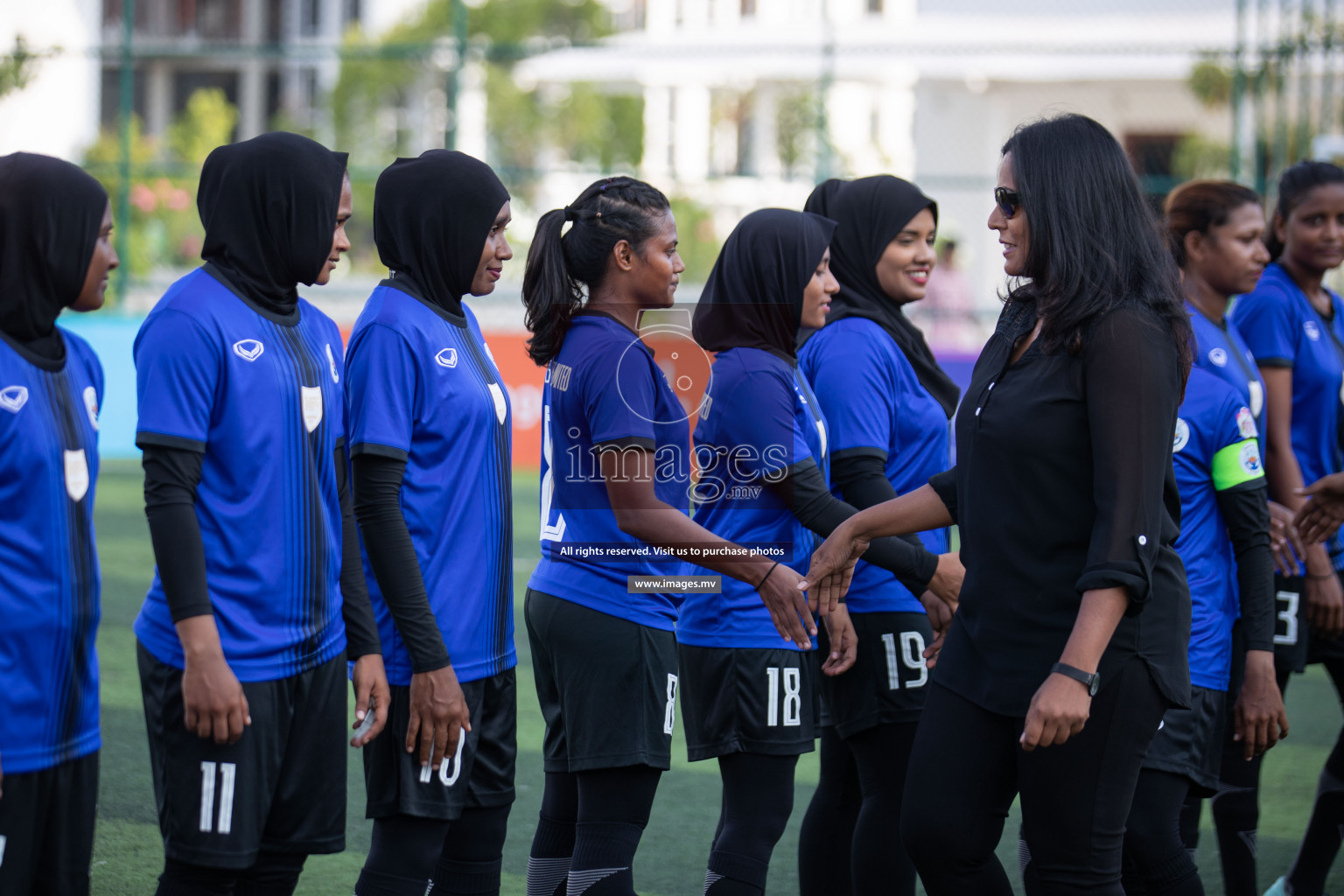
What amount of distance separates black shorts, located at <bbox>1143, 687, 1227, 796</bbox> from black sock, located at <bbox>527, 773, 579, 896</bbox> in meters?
1.43

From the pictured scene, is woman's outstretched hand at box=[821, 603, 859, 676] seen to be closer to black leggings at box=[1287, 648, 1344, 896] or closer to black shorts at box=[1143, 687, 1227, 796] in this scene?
black shorts at box=[1143, 687, 1227, 796]

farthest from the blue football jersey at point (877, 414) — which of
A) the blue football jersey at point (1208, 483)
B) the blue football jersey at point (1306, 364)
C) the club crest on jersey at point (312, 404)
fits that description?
the club crest on jersey at point (312, 404)

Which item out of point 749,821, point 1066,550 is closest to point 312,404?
point 749,821

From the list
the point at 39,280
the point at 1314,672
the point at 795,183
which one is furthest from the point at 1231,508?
the point at 795,183

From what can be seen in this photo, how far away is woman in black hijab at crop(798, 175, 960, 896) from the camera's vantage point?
12.6ft

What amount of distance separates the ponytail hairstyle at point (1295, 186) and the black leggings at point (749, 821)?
264 cm

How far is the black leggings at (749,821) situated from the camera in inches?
139

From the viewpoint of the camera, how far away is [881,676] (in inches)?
152

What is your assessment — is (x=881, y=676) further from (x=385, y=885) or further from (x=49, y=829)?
(x=49, y=829)

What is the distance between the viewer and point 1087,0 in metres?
26.3

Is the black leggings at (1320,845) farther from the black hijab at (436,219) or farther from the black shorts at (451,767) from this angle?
the black hijab at (436,219)

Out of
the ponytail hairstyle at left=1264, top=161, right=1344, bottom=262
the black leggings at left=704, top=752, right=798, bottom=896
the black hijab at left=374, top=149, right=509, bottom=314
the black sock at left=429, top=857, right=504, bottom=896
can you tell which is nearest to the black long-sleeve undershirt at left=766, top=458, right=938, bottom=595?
the black leggings at left=704, top=752, right=798, bottom=896

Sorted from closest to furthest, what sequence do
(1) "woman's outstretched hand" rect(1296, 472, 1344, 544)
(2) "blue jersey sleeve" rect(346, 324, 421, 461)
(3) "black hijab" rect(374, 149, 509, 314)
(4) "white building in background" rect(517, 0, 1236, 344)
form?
(2) "blue jersey sleeve" rect(346, 324, 421, 461)
(3) "black hijab" rect(374, 149, 509, 314)
(1) "woman's outstretched hand" rect(1296, 472, 1344, 544)
(4) "white building in background" rect(517, 0, 1236, 344)

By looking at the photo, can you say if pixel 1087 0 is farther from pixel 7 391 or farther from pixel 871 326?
pixel 7 391
